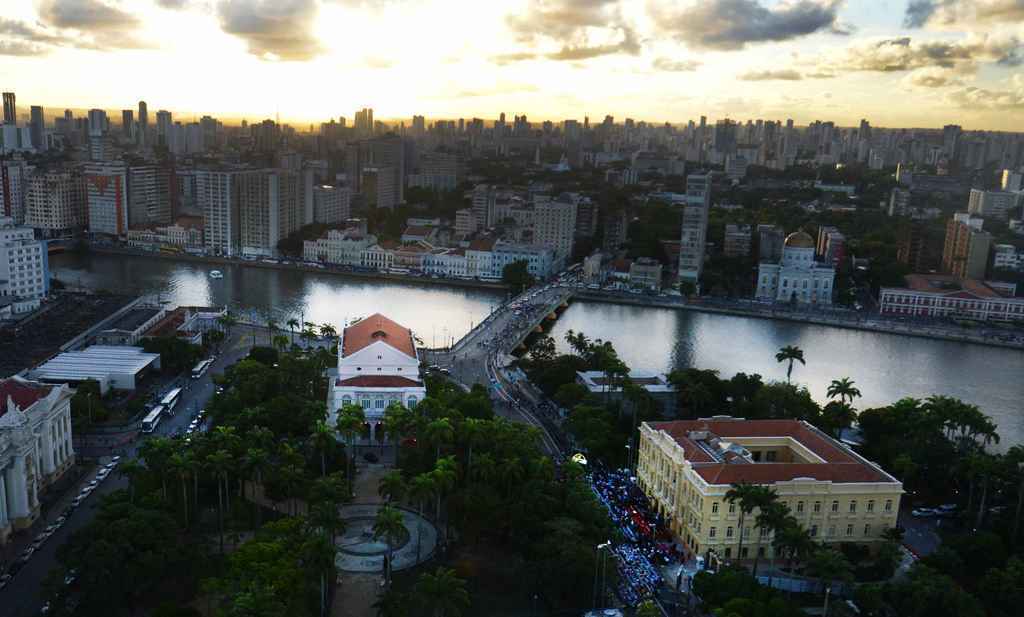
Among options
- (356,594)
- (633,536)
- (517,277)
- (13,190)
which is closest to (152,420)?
(356,594)

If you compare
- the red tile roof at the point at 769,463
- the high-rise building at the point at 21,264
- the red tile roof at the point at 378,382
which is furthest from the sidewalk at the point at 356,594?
the high-rise building at the point at 21,264

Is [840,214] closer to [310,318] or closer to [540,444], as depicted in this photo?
[310,318]

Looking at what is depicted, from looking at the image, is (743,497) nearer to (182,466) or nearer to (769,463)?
(769,463)

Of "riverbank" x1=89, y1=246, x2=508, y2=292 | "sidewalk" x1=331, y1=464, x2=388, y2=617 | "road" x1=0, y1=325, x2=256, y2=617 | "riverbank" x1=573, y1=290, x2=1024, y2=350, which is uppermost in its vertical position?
"riverbank" x1=573, y1=290, x2=1024, y2=350

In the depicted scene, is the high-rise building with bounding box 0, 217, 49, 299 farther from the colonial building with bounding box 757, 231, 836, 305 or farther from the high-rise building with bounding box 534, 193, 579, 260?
the colonial building with bounding box 757, 231, 836, 305

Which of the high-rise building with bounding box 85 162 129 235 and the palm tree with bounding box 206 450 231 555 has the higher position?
the high-rise building with bounding box 85 162 129 235

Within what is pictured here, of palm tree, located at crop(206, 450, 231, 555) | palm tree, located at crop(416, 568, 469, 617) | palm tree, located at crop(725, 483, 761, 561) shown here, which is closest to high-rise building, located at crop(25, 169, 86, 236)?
palm tree, located at crop(206, 450, 231, 555)
